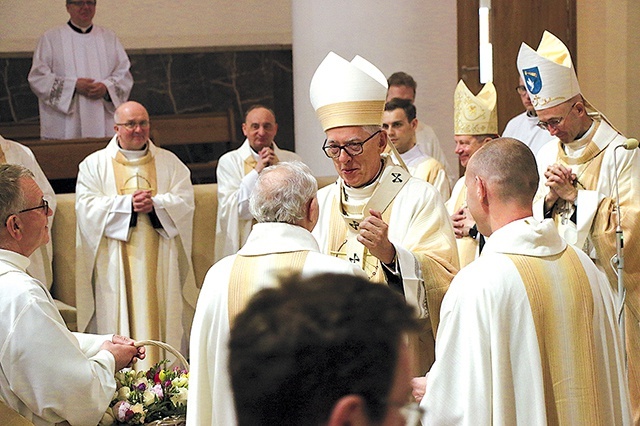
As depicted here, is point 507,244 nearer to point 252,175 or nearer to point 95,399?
point 95,399

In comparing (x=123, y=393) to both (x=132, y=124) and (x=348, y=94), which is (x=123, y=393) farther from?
(x=132, y=124)

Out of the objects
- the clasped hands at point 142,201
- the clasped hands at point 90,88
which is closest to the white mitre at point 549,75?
the clasped hands at point 142,201

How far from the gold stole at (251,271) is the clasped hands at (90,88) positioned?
663cm

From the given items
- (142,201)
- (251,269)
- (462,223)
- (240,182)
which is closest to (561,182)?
(462,223)

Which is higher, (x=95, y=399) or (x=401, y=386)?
(x=401, y=386)

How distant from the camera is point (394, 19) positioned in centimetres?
796

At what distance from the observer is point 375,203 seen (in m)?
4.38

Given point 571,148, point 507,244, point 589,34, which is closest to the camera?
point 507,244

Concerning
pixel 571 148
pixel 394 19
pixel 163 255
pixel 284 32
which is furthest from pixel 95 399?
pixel 284 32

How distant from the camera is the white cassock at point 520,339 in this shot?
3.14 meters

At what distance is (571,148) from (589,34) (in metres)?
3.99

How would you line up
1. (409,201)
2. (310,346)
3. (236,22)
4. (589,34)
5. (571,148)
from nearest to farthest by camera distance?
(310,346) < (409,201) < (571,148) < (589,34) < (236,22)

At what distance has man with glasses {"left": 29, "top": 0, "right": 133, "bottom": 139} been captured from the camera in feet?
31.9

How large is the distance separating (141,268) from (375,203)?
3.45 meters
